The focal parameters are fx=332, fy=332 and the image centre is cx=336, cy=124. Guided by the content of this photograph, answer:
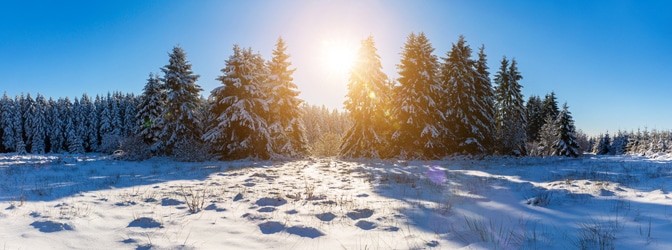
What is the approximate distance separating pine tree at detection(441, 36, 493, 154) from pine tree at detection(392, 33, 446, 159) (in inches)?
42.5

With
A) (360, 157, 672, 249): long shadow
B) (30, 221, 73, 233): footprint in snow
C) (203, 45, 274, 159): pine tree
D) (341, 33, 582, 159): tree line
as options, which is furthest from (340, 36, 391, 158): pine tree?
(30, 221, 73, 233): footprint in snow

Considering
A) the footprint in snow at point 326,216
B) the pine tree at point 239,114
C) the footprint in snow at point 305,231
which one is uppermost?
the pine tree at point 239,114

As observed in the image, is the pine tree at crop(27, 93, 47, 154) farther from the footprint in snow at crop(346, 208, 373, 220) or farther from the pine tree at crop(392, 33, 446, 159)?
the footprint in snow at crop(346, 208, 373, 220)

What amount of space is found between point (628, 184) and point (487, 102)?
21.5m

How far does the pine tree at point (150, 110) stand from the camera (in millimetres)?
28708

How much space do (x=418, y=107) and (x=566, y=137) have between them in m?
22.6

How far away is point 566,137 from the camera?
36312mm

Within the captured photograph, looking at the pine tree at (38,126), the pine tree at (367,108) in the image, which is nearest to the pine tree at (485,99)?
the pine tree at (367,108)

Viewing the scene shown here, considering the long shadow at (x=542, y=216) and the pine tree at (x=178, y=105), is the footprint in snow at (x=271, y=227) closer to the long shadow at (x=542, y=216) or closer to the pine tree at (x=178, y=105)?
the long shadow at (x=542, y=216)

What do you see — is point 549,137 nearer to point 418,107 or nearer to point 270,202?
point 418,107

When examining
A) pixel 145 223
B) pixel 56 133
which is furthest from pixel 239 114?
pixel 56 133

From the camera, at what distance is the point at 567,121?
36.2m

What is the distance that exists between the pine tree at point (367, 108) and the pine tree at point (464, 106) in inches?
199

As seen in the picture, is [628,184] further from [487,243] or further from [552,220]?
[487,243]
